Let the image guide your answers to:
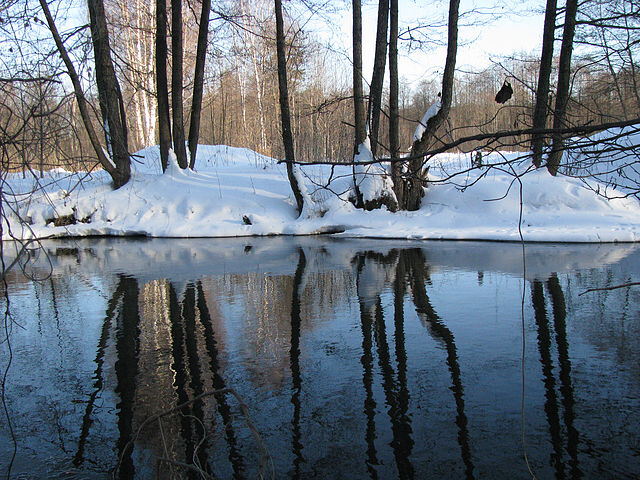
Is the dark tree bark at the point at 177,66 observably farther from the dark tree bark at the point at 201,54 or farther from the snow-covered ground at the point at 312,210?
the snow-covered ground at the point at 312,210

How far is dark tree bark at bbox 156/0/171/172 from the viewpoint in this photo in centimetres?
1600

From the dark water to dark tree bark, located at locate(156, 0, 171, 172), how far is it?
9.35 meters

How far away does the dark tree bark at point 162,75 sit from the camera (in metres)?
16.0

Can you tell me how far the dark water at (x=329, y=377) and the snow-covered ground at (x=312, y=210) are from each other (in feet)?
16.2

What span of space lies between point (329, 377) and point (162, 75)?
14347 millimetres

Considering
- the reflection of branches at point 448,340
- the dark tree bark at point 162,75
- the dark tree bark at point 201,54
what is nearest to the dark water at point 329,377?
the reflection of branches at point 448,340

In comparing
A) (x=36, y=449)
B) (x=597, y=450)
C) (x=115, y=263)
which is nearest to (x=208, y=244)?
(x=115, y=263)

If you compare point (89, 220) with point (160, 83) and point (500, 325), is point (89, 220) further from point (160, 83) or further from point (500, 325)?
point (500, 325)

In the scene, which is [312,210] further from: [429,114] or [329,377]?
[329,377]

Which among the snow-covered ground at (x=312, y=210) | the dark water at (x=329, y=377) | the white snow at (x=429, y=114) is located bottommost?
the dark water at (x=329, y=377)

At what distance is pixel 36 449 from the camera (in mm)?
3104

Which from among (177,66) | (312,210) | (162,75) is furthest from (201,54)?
(312,210)

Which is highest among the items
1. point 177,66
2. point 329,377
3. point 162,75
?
point 177,66

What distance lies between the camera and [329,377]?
401 centimetres
